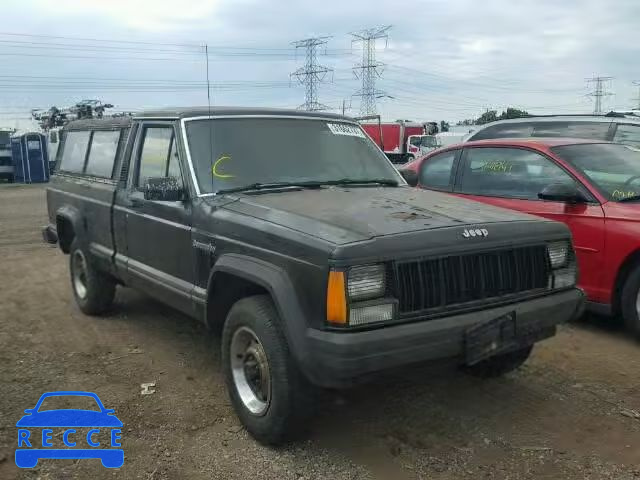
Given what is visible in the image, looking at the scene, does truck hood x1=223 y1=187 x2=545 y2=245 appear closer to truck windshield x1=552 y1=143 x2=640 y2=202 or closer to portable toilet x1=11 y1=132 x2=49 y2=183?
truck windshield x1=552 y1=143 x2=640 y2=202

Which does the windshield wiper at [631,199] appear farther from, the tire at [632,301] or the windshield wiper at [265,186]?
the windshield wiper at [265,186]

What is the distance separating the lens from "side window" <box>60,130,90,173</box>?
6160 millimetres

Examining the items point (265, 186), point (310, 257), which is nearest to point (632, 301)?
point (265, 186)

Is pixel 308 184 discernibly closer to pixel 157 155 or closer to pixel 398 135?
pixel 157 155

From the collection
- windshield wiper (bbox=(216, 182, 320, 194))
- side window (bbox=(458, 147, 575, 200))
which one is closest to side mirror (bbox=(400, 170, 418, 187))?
windshield wiper (bbox=(216, 182, 320, 194))

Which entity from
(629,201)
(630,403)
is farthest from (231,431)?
(629,201)

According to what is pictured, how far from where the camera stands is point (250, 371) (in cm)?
362

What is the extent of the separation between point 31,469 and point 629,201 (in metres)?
4.76

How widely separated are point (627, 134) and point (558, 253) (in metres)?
5.79

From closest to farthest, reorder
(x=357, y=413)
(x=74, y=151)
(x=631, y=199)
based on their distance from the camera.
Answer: (x=357, y=413) < (x=631, y=199) < (x=74, y=151)

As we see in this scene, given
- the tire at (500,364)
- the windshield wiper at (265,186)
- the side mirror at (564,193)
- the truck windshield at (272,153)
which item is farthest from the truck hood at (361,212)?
the side mirror at (564,193)

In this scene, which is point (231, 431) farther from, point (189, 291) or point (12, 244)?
point (12, 244)

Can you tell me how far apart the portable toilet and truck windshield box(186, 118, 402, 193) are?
25377mm

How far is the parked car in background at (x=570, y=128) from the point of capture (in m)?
8.53
